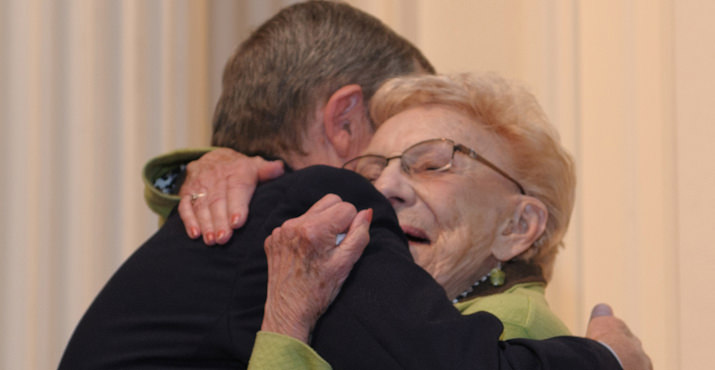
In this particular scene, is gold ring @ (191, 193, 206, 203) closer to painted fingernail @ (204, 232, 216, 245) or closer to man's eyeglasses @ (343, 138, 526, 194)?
painted fingernail @ (204, 232, 216, 245)

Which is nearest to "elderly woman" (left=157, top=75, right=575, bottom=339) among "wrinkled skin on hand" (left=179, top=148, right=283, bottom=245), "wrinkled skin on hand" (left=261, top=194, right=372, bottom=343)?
"wrinkled skin on hand" (left=179, top=148, right=283, bottom=245)

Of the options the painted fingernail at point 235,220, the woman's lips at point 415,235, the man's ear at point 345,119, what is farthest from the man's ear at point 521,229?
the painted fingernail at point 235,220

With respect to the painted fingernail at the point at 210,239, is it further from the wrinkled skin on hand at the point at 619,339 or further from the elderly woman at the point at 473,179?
the wrinkled skin on hand at the point at 619,339

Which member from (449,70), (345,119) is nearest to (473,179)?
(345,119)

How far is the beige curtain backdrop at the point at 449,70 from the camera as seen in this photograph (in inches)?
123

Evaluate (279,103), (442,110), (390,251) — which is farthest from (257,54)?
(390,251)

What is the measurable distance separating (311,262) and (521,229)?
948 mm

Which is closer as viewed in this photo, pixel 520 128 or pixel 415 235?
pixel 415 235

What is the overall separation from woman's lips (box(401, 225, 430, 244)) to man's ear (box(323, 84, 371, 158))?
435 millimetres

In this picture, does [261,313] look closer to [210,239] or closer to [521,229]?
[210,239]

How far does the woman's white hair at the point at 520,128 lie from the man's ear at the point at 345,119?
15 cm

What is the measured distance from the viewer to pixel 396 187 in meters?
2.37

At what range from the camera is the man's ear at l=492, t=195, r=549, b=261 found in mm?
2459

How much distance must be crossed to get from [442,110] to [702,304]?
1150 millimetres
